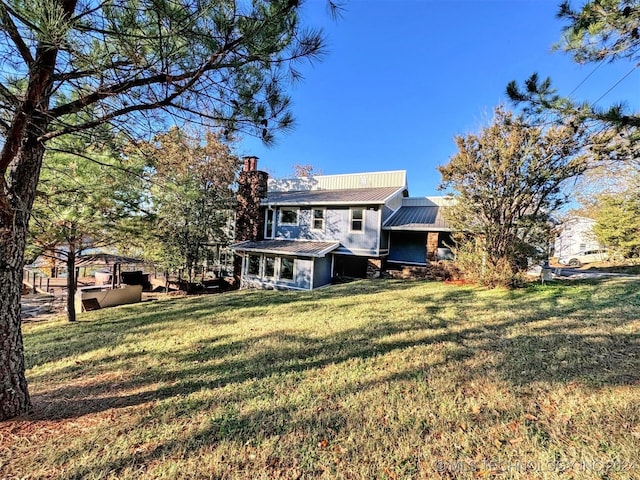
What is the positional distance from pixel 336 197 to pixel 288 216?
3029mm

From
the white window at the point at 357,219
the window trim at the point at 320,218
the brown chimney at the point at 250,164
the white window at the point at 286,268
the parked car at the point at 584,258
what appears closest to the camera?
the white window at the point at 357,219

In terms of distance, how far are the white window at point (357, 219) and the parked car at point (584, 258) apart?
21.5 metres

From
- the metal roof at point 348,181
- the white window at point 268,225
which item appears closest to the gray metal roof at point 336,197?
the metal roof at point 348,181

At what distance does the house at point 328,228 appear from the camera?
13.5 m

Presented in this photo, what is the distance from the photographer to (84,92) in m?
2.89

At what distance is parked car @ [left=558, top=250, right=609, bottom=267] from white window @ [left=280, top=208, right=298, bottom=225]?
23900mm

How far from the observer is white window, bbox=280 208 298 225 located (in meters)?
15.4

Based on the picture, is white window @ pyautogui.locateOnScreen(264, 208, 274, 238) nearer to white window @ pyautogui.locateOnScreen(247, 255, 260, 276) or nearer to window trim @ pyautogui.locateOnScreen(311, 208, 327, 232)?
white window @ pyautogui.locateOnScreen(247, 255, 260, 276)

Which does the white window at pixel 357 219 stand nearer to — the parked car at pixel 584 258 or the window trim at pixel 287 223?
the window trim at pixel 287 223

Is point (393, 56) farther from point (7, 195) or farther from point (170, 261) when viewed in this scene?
point (170, 261)

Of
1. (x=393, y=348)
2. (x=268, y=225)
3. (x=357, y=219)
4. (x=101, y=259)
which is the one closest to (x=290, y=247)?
(x=268, y=225)

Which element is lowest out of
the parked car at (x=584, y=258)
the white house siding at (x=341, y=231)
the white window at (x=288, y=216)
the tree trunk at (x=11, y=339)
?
the tree trunk at (x=11, y=339)

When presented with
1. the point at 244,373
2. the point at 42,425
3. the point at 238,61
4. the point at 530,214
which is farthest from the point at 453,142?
the point at 42,425

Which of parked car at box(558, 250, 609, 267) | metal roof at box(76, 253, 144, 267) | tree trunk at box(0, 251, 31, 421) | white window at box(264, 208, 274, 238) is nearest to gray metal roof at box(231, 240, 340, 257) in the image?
white window at box(264, 208, 274, 238)
